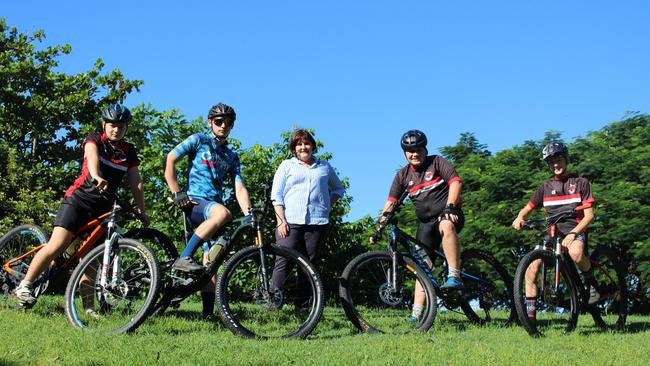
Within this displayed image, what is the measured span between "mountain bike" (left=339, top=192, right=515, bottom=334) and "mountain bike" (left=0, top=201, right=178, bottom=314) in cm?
187

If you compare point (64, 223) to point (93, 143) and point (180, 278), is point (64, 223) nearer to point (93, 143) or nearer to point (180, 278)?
point (93, 143)

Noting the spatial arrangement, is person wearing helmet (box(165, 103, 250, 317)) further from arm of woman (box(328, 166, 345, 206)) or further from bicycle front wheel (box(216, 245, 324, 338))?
arm of woman (box(328, 166, 345, 206))

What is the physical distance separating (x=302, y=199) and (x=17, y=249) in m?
3.11

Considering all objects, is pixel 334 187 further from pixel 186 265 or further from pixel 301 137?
pixel 186 265

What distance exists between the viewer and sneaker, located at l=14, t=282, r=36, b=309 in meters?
6.53

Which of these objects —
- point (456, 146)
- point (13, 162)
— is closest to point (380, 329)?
point (456, 146)

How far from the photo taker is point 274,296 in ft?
20.1

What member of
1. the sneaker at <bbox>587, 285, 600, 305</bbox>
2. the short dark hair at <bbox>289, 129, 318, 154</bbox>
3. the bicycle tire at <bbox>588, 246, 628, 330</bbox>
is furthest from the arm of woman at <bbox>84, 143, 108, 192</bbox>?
the bicycle tire at <bbox>588, 246, 628, 330</bbox>

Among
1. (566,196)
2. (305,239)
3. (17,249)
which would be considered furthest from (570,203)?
(17,249)

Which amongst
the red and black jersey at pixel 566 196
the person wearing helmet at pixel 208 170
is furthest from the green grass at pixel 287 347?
the red and black jersey at pixel 566 196

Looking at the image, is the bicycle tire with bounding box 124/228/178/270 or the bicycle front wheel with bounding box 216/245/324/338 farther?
the bicycle tire with bounding box 124/228/178/270

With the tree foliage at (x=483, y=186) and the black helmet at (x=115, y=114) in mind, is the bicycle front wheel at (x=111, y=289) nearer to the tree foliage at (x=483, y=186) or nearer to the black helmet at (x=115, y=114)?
the black helmet at (x=115, y=114)

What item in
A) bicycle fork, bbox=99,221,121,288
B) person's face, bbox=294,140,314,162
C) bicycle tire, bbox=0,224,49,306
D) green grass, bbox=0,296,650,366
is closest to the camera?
green grass, bbox=0,296,650,366

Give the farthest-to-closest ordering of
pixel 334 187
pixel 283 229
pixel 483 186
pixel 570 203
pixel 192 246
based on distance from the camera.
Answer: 1. pixel 483 186
2. pixel 334 187
3. pixel 570 203
4. pixel 283 229
5. pixel 192 246
